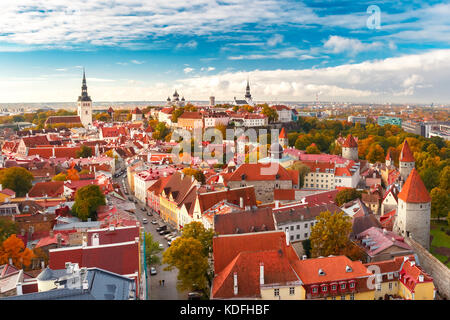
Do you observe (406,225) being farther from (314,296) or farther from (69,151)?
(69,151)

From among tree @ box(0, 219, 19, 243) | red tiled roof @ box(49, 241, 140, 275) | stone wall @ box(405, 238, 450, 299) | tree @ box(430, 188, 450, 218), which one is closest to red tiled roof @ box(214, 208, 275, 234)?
red tiled roof @ box(49, 241, 140, 275)

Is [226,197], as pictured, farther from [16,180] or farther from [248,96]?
[248,96]

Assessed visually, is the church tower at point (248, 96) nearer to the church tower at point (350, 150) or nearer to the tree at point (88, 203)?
the church tower at point (350, 150)

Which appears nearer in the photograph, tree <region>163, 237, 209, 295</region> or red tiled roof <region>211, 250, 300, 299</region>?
red tiled roof <region>211, 250, 300, 299</region>

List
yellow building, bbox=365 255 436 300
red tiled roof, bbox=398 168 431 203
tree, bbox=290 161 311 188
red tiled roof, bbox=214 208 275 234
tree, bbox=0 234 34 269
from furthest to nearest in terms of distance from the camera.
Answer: tree, bbox=290 161 311 188 < red tiled roof, bbox=398 168 431 203 < red tiled roof, bbox=214 208 275 234 < tree, bbox=0 234 34 269 < yellow building, bbox=365 255 436 300

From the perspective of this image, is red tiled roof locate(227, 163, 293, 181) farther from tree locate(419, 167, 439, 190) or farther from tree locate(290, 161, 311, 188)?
tree locate(419, 167, 439, 190)
